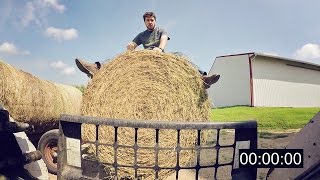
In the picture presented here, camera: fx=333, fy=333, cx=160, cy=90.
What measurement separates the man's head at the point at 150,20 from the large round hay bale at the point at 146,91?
1619mm

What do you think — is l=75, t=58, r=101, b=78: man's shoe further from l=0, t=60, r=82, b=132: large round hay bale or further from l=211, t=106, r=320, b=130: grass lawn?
l=211, t=106, r=320, b=130: grass lawn

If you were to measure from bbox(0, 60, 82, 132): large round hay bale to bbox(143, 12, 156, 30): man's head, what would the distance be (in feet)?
6.08

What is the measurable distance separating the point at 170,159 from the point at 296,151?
3.40ft

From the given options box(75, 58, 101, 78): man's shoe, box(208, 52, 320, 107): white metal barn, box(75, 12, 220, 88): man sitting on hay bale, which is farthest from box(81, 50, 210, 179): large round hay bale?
box(208, 52, 320, 107): white metal barn

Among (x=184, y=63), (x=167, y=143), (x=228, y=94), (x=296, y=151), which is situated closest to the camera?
(x=296, y=151)

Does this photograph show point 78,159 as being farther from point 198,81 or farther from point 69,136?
point 198,81

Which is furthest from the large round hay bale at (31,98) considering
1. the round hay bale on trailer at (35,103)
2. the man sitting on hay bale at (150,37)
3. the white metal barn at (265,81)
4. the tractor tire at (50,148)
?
the white metal barn at (265,81)

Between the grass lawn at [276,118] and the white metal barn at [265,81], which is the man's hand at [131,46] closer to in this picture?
the grass lawn at [276,118]

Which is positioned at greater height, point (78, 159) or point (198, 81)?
point (198, 81)

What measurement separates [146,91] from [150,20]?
194cm

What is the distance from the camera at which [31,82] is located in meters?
5.11

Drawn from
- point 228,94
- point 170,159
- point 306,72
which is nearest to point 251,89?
point 228,94

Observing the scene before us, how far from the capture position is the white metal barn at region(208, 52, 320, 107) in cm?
2914

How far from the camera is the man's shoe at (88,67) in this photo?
11.7 feet
